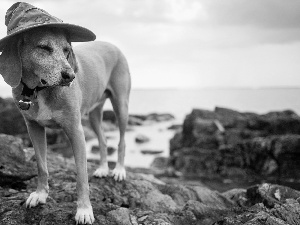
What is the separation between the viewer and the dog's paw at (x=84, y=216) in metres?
4.57

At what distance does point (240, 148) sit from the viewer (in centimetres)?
2089

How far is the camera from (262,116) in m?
26.3

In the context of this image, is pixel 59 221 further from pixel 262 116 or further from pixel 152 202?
pixel 262 116

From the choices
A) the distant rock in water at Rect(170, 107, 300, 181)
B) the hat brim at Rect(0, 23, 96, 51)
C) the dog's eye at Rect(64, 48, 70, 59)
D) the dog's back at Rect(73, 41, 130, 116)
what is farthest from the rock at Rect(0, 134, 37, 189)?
the distant rock in water at Rect(170, 107, 300, 181)

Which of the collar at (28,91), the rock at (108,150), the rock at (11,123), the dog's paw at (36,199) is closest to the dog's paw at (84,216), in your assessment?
the dog's paw at (36,199)

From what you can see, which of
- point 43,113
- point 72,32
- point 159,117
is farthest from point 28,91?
point 159,117

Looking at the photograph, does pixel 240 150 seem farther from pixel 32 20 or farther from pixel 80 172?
pixel 32 20

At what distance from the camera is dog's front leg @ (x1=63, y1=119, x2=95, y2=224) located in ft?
15.1

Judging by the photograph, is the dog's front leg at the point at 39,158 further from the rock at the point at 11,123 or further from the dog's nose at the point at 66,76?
the rock at the point at 11,123

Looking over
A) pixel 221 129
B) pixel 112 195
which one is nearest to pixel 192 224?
pixel 112 195

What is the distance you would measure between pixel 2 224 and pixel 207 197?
4.20 m

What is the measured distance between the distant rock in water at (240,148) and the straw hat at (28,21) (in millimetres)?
16775

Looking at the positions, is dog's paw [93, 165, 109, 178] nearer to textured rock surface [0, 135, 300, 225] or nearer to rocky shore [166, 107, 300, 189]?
textured rock surface [0, 135, 300, 225]

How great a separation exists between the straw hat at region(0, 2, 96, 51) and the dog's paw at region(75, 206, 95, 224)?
229 cm
